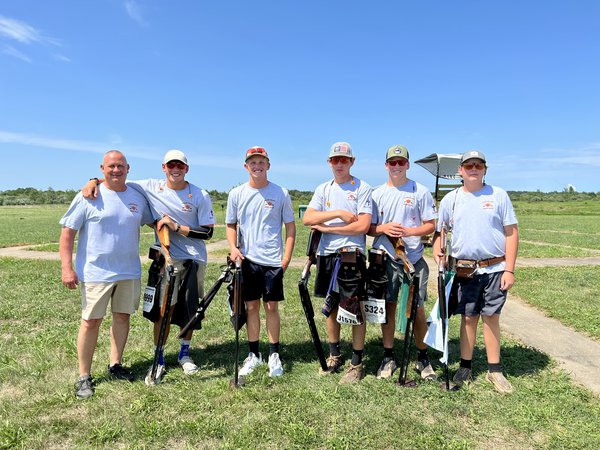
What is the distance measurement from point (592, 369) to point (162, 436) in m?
4.98

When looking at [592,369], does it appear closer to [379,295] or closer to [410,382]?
[410,382]

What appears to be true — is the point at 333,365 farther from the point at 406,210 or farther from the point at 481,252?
the point at 481,252

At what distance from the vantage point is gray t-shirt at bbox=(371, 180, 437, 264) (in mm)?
4547

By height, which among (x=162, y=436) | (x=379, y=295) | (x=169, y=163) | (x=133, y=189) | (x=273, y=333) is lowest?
(x=162, y=436)

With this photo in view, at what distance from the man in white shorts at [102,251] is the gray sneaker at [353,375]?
2.39 m

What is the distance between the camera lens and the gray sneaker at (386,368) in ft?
15.2

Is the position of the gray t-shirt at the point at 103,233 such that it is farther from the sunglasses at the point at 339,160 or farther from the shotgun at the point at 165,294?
the sunglasses at the point at 339,160

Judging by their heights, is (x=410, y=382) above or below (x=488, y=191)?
below

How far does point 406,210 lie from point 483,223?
32.0 inches

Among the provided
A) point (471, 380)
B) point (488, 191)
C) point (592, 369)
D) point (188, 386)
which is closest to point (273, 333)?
point (188, 386)

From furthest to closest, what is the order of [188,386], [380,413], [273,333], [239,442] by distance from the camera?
[273,333] → [188,386] → [380,413] → [239,442]

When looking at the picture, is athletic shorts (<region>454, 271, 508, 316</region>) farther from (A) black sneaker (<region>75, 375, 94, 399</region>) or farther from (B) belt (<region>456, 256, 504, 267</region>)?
(A) black sneaker (<region>75, 375, 94, 399</region>)

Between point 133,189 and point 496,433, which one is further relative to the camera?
point 133,189

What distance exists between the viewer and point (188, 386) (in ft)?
14.3
